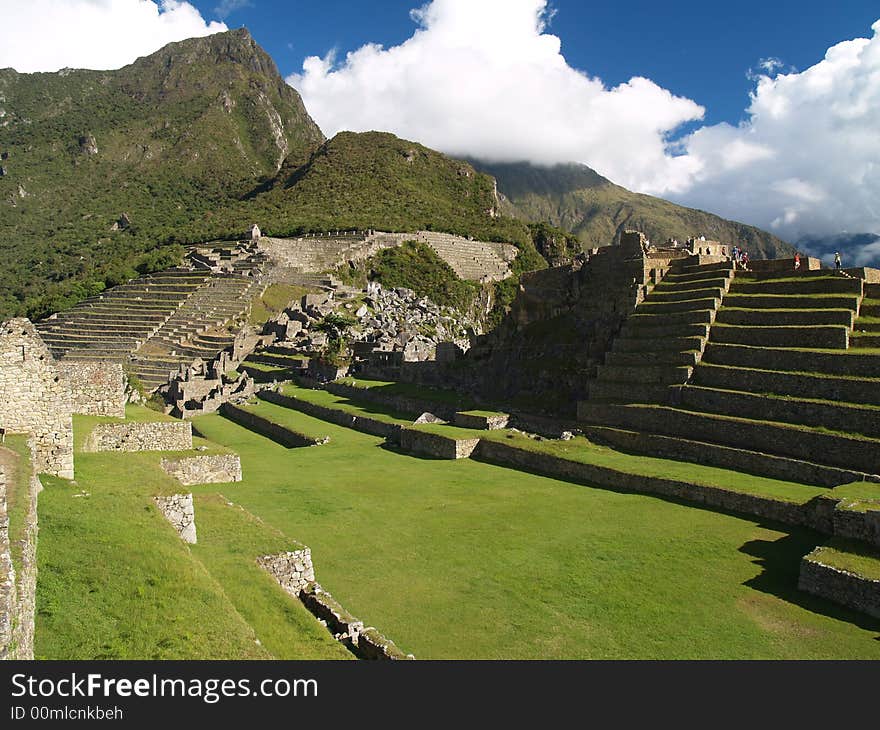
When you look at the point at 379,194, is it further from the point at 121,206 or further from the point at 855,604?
the point at 855,604

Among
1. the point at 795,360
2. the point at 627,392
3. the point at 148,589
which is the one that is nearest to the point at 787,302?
the point at 795,360

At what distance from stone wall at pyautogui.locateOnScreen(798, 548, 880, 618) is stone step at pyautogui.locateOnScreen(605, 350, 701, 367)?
984 cm

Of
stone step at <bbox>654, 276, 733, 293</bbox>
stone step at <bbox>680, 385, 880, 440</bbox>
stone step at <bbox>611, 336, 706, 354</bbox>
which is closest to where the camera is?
stone step at <bbox>680, 385, 880, 440</bbox>

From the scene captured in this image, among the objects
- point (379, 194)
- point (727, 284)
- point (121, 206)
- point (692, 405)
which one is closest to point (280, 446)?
point (692, 405)

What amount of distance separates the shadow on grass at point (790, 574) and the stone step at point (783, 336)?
695cm

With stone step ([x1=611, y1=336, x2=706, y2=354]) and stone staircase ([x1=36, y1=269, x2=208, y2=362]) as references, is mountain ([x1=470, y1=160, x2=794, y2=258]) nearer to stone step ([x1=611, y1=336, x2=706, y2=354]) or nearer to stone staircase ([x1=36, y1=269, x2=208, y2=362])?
stone staircase ([x1=36, y1=269, x2=208, y2=362])

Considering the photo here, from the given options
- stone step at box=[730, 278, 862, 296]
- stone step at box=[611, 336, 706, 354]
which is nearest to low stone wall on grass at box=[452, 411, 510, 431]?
stone step at box=[611, 336, 706, 354]

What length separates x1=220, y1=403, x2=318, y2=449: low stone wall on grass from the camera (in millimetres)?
25016

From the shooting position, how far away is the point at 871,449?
14453mm

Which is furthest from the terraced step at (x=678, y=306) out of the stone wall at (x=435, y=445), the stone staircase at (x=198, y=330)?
the stone staircase at (x=198, y=330)

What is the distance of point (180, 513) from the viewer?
33.1ft

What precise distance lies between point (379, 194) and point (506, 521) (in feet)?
270

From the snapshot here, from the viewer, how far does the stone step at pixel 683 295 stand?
21.8 m

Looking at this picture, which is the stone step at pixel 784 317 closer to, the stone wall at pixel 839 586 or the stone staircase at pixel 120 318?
the stone wall at pixel 839 586
